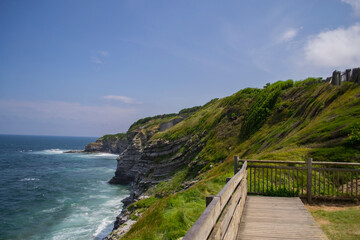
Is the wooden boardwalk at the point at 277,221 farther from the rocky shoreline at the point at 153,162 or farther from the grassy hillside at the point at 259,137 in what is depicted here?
the rocky shoreline at the point at 153,162

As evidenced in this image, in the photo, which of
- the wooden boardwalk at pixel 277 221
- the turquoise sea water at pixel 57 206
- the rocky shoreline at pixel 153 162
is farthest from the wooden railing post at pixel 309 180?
the turquoise sea water at pixel 57 206

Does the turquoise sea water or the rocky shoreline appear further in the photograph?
the rocky shoreline

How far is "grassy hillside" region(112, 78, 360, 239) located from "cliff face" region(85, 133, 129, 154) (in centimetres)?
8403

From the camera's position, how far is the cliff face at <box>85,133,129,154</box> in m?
129

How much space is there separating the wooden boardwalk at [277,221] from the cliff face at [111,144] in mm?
A: 120606

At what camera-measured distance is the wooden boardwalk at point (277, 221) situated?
237 inches

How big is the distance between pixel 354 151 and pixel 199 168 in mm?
20859

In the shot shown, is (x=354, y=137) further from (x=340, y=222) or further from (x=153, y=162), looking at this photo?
(x=153, y=162)

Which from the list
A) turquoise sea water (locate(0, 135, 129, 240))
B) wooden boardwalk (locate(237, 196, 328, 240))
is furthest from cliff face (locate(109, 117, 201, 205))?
wooden boardwalk (locate(237, 196, 328, 240))

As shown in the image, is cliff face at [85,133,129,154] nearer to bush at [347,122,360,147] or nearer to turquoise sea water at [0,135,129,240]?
turquoise sea water at [0,135,129,240]

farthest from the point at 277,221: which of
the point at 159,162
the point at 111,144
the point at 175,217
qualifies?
the point at 111,144

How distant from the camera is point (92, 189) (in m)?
50.7

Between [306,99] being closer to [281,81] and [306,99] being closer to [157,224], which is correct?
→ [281,81]

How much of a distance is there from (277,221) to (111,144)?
13609 centimetres
